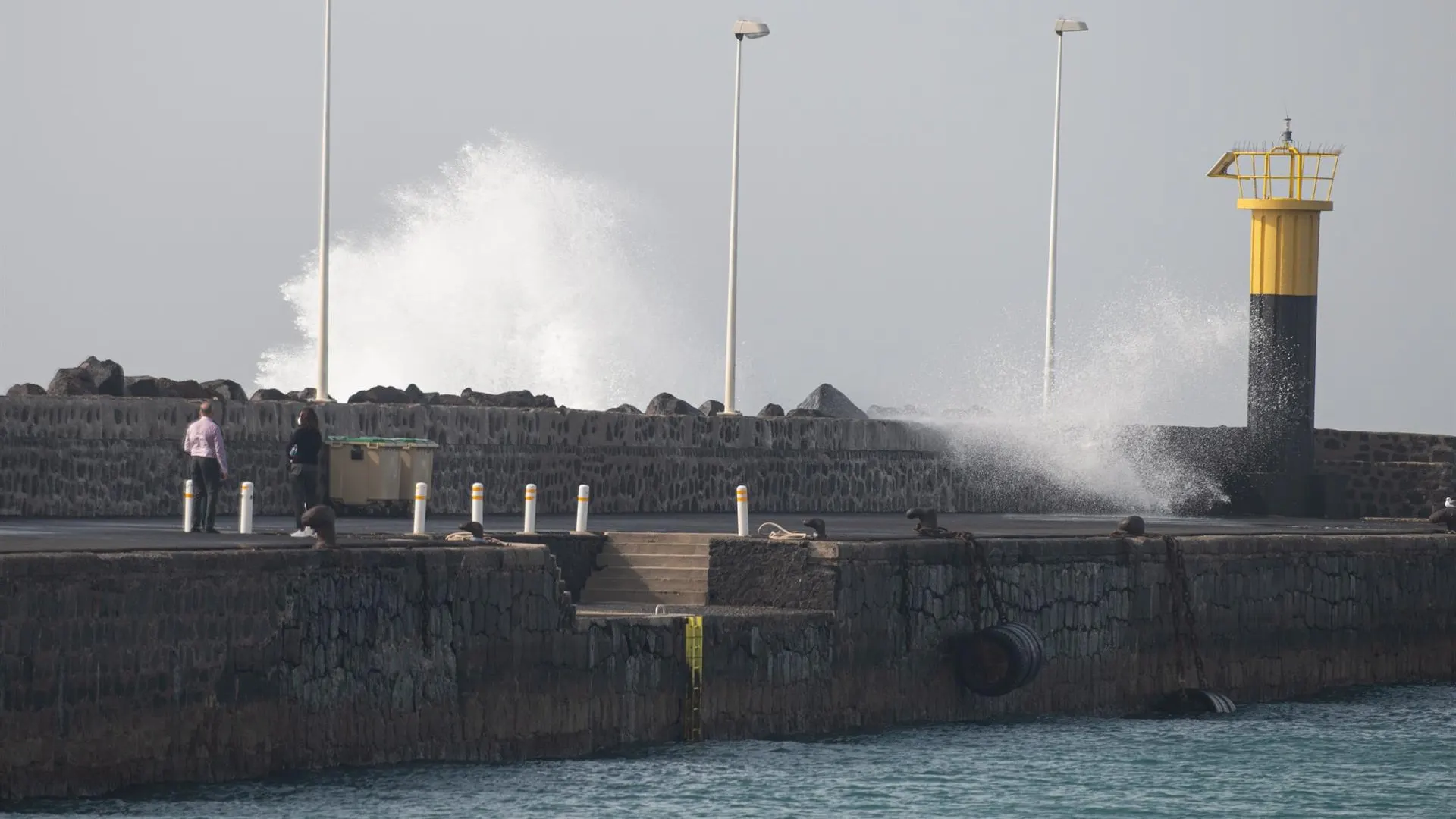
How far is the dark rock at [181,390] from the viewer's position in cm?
3183

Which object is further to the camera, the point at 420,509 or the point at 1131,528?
the point at 1131,528

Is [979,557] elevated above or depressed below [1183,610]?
above

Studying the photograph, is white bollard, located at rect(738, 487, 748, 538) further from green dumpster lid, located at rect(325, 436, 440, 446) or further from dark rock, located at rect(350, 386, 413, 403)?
dark rock, located at rect(350, 386, 413, 403)

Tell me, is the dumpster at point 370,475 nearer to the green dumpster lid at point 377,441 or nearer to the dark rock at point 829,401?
the green dumpster lid at point 377,441

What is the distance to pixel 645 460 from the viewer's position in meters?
31.5

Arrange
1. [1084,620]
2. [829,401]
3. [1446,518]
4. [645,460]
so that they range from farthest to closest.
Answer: [829,401] < [1446,518] < [645,460] < [1084,620]

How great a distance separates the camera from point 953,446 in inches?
1428

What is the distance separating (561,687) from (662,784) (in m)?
1.20

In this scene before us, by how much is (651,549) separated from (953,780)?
3.93 meters

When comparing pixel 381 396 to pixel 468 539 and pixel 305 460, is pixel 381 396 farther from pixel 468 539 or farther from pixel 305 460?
pixel 468 539

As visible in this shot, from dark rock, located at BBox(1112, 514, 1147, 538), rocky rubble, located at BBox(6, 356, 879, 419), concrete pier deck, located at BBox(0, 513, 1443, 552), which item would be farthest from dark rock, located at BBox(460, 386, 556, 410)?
dark rock, located at BBox(1112, 514, 1147, 538)

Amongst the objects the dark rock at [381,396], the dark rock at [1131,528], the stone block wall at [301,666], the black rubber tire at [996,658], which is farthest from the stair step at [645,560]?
the dark rock at [381,396]

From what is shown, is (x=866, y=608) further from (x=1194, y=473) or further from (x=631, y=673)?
(x=1194, y=473)

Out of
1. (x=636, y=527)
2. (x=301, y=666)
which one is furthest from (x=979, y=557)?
(x=301, y=666)
